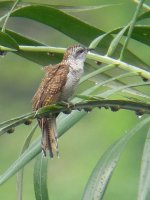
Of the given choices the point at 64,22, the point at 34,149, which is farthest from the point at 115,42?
the point at 34,149

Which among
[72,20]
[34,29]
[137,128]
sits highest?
[34,29]

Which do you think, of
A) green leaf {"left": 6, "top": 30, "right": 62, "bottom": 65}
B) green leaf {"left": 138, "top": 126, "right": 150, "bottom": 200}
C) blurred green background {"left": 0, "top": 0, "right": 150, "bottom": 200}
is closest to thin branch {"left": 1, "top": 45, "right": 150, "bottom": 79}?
green leaf {"left": 6, "top": 30, "right": 62, "bottom": 65}

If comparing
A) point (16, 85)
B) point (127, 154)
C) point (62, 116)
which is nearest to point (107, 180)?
point (62, 116)

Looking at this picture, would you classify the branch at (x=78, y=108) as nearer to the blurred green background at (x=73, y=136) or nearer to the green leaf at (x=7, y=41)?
the green leaf at (x=7, y=41)

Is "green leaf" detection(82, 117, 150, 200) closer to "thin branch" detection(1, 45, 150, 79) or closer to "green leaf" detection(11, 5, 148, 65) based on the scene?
"thin branch" detection(1, 45, 150, 79)

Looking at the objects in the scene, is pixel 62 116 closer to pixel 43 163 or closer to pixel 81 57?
pixel 43 163

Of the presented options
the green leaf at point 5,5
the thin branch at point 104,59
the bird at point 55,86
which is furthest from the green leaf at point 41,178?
the green leaf at point 5,5
